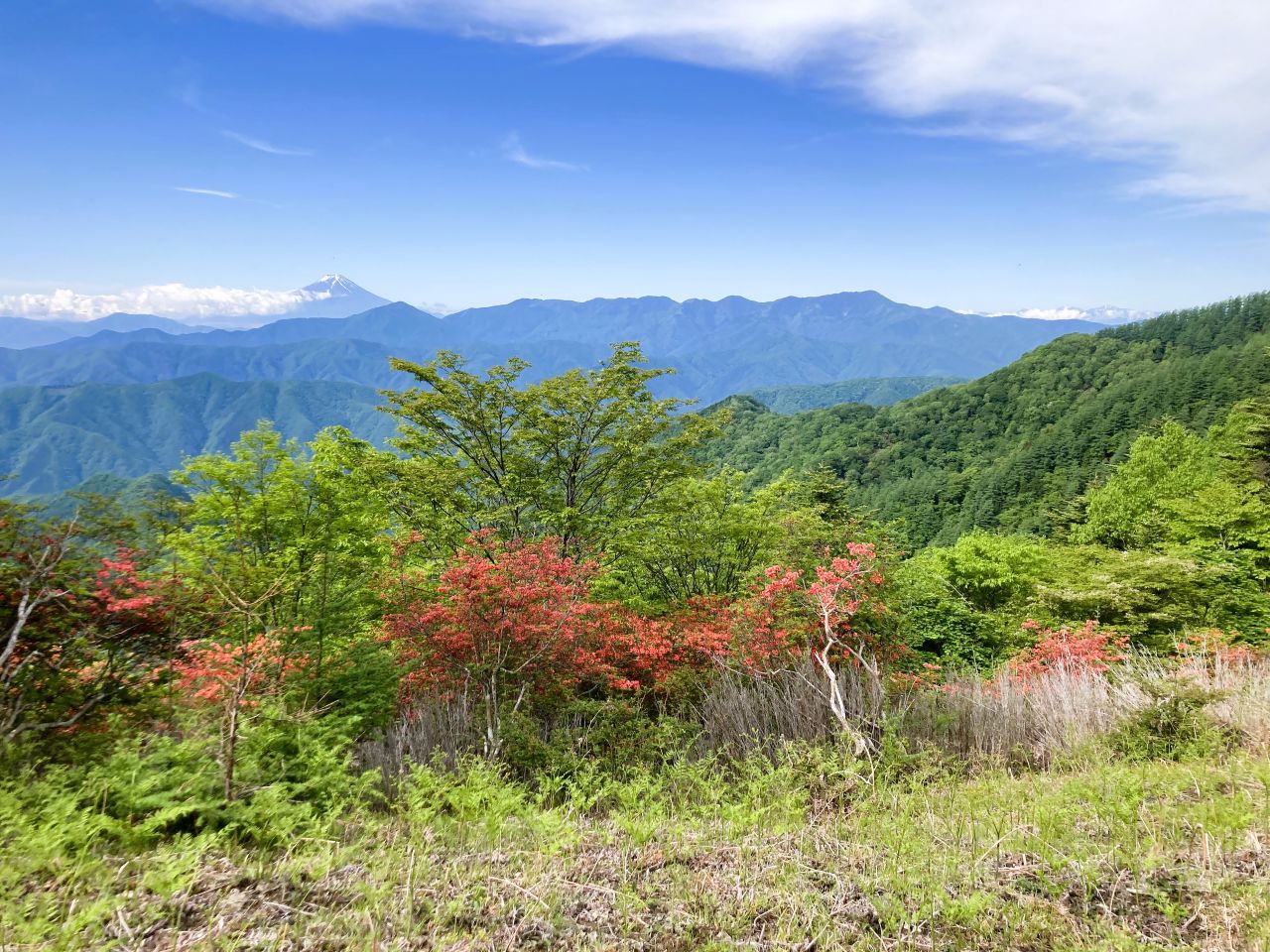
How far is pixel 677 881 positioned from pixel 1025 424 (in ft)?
358

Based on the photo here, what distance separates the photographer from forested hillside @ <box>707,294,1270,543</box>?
65.1 metres

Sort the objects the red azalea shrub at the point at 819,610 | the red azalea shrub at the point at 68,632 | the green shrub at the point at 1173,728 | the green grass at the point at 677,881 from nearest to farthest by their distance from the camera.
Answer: the green grass at the point at 677,881 → the red azalea shrub at the point at 68,632 → the green shrub at the point at 1173,728 → the red azalea shrub at the point at 819,610

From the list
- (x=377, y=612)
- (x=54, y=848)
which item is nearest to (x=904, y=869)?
(x=54, y=848)

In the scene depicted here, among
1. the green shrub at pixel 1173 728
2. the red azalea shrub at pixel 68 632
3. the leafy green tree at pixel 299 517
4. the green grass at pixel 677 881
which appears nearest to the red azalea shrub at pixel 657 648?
the leafy green tree at pixel 299 517

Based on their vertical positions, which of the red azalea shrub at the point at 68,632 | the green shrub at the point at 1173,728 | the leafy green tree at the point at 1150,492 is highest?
the red azalea shrub at the point at 68,632

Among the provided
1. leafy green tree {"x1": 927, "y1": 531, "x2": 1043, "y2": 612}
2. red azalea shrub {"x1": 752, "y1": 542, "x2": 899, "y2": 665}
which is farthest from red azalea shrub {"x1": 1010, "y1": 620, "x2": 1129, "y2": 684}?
leafy green tree {"x1": 927, "y1": 531, "x2": 1043, "y2": 612}

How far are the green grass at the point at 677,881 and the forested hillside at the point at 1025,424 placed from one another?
4100 centimetres

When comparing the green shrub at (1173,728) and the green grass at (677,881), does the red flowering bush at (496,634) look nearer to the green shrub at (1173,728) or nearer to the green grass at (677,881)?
the green grass at (677,881)

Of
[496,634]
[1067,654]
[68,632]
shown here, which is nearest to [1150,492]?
[1067,654]

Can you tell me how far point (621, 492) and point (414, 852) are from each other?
1126 cm

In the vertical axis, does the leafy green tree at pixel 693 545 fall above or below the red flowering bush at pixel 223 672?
below

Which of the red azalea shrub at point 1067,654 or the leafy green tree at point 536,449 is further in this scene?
the leafy green tree at point 536,449

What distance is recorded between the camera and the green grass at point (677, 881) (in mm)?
2463

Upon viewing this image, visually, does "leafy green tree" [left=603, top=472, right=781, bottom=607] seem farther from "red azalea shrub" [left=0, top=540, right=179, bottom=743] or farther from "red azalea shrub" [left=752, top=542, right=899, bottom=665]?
"red azalea shrub" [left=0, top=540, right=179, bottom=743]
